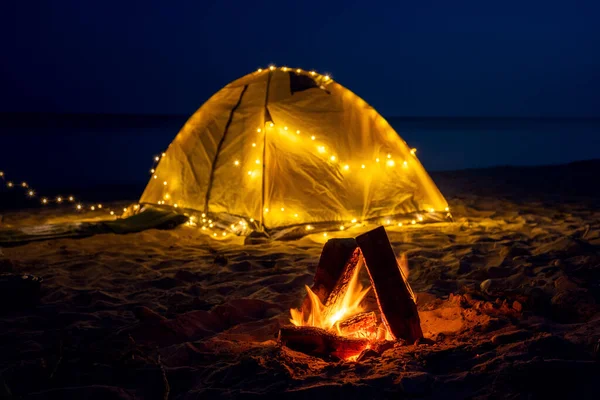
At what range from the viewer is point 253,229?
6.24 meters

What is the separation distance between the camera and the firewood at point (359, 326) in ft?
9.95

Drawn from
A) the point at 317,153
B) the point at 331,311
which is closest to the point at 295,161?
the point at 317,153

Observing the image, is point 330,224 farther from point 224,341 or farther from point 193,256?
point 224,341

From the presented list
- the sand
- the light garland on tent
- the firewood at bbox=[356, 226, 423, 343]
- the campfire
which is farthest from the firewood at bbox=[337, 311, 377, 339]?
the light garland on tent

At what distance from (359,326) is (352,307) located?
26cm

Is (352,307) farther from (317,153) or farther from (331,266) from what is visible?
(317,153)

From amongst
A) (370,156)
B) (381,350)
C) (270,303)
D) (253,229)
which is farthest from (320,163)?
(381,350)

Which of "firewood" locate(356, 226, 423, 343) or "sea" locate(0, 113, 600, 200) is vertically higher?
"sea" locate(0, 113, 600, 200)

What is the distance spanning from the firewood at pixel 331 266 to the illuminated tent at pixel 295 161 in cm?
301

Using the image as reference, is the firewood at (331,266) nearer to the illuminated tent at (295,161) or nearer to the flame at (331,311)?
the flame at (331,311)

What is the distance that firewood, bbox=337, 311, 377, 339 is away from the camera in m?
3.03

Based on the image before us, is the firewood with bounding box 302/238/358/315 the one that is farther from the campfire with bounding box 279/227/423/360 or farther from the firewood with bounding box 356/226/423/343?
the firewood with bounding box 356/226/423/343

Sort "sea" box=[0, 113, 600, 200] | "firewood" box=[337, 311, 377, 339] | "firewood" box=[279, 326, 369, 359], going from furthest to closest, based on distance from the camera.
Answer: "sea" box=[0, 113, 600, 200] → "firewood" box=[337, 311, 377, 339] → "firewood" box=[279, 326, 369, 359]

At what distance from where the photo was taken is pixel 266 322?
3402 mm
